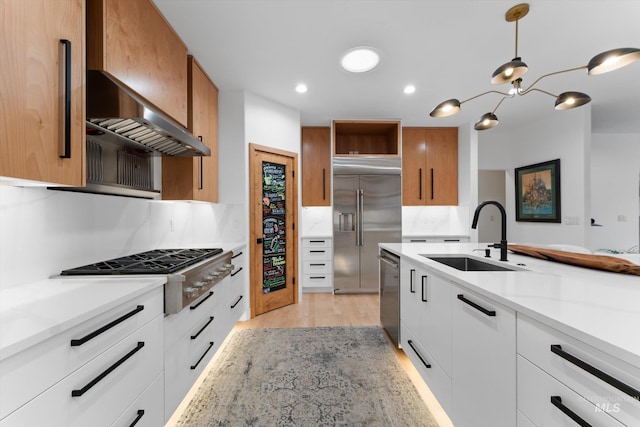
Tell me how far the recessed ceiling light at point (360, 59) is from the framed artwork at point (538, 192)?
3399 mm

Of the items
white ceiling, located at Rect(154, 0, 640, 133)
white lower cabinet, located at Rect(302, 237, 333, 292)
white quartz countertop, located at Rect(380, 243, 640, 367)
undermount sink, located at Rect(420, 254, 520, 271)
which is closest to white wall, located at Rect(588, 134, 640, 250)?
white ceiling, located at Rect(154, 0, 640, 133)

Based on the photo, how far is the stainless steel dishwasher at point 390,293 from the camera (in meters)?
2.28

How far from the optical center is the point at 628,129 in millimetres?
4703

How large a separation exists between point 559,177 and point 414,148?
2.11 m

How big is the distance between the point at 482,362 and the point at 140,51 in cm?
244

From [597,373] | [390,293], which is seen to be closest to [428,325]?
[390,293]

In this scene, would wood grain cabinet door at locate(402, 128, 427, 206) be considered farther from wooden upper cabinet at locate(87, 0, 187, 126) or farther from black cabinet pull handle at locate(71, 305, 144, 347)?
black cabinet pull handle at locate(71, 305, 144, 347)

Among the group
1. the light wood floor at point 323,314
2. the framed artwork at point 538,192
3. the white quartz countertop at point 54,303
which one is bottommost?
the light wood floor at point 323,314

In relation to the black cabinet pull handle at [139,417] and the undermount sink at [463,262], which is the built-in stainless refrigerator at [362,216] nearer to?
the undermount sink at [463,262]

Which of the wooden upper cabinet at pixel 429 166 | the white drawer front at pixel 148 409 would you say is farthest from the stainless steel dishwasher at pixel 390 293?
the wooden upper cabinet at pixel 429 166

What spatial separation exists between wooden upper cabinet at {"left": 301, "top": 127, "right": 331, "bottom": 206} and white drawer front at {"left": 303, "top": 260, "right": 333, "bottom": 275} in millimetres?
937

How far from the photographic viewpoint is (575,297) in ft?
3.08

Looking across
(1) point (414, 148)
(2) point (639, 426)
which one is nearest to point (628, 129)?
(1) point (414, 148)

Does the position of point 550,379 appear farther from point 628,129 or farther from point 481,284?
point 628,129
